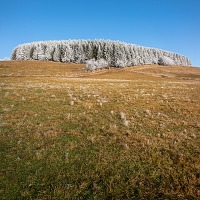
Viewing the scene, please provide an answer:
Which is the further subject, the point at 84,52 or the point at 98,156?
the point at 84,52

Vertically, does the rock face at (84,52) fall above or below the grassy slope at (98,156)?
above

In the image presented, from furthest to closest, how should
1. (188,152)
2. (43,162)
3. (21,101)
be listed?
(21,101)
(188,152)
(43,162)

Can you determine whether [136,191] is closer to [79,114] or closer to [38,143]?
[38,143]

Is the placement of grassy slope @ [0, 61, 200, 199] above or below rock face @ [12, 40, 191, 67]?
below

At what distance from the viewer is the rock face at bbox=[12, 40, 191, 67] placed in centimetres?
14775

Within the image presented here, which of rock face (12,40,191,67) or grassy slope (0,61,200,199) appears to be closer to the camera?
grassy slope (0,61,200,199)

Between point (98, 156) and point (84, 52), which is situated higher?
point (84, 52)

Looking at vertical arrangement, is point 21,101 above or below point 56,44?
below

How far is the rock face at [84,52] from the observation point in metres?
148

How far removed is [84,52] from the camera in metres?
155

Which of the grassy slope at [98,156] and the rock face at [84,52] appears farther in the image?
the rock face at [84,52]

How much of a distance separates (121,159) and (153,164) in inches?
52.8

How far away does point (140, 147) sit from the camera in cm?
955

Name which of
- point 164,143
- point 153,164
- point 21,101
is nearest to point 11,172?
point 153,164
